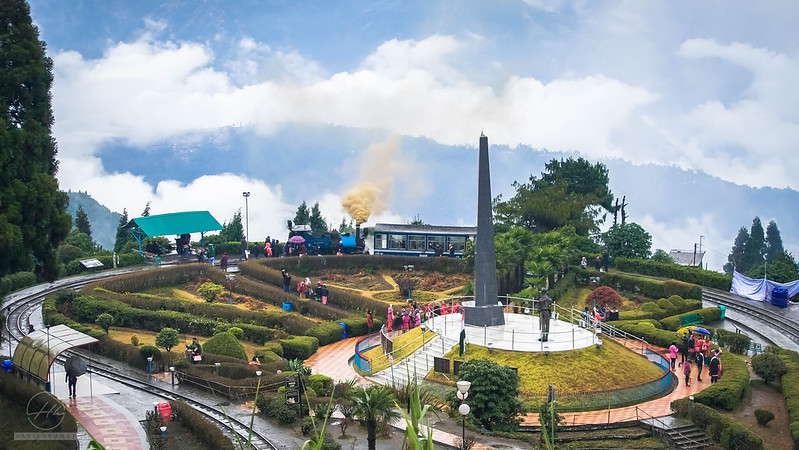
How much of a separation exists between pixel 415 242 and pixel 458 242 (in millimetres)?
3236

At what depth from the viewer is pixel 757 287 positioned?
43.3m

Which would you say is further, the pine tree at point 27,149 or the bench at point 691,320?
the bench at point 691,320

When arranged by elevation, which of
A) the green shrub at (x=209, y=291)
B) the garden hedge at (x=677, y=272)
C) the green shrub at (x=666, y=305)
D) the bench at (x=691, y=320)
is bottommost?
the bench at (x=691, y=320)

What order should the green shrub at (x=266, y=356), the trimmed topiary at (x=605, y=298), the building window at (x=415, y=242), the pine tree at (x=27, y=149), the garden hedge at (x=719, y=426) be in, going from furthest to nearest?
the building window at (x=415, y=242) < the trimmed topiary at (x=605, y=298) < the green shrub at (x=266, y=356) < the pine tree at (x=27, y=149) < the garden hedge at (x=719, y=426)

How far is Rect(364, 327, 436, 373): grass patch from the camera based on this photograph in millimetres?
28141

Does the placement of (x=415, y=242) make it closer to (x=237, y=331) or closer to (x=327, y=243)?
(x=327, y=243)

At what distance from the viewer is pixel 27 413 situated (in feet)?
61.0

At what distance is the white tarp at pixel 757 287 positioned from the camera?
4125 cm

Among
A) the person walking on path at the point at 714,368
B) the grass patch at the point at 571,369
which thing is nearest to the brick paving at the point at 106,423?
the grass patch at the point at 571,369

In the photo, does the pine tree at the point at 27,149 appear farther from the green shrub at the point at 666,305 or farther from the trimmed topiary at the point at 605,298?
the green shrub at the point at 666,305

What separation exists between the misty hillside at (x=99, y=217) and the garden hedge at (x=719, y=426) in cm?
18118

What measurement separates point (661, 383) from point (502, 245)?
19695 millimetres

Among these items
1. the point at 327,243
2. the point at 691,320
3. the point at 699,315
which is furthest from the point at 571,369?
the point at 327,243

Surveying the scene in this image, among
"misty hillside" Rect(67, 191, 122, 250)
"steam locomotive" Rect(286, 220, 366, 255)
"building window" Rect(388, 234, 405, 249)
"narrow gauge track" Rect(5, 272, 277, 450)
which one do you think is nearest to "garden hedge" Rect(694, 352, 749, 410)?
"narrow gauge track" Rect(5, 272, 277, 450)
